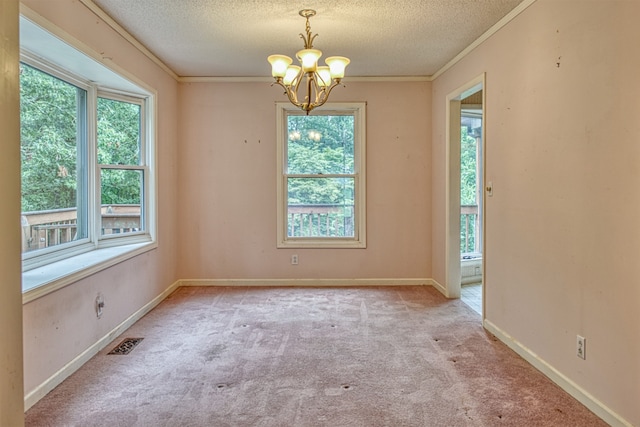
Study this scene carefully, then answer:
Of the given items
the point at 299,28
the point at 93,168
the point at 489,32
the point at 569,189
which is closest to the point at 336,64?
the point at 299,28

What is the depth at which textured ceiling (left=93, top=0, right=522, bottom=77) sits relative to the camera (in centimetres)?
298

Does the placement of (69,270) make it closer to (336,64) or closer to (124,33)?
(124,33)

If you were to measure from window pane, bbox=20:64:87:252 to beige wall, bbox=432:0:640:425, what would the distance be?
3250 millimetres

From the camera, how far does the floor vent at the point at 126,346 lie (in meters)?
3.03

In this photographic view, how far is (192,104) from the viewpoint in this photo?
195 inches

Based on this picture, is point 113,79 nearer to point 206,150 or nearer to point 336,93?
point 206,150

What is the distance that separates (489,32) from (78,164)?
3495 mm

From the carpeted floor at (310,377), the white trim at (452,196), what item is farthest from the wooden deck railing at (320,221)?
the carpeted floor at (310,377)

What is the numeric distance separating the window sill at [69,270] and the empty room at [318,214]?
25mm

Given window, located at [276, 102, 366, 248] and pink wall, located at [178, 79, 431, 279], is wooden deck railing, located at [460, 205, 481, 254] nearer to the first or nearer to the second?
pink wall, located at [178, 79, 431, 279]

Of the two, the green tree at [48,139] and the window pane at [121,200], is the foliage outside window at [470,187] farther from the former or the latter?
the green tree at [48,139]

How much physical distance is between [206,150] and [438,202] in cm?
278

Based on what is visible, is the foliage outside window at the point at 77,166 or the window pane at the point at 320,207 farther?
the window pane at the point at 320,207

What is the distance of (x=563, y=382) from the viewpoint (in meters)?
2.46
